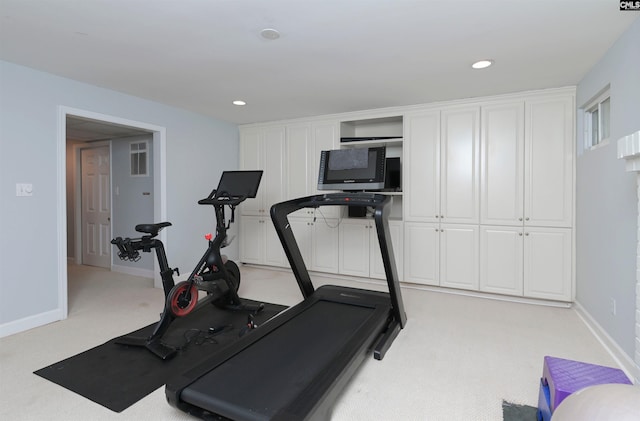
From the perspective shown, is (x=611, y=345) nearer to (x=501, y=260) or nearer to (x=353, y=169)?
(x=501, y=260)

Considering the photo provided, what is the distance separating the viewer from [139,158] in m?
4.80

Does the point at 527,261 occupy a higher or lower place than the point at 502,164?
lower

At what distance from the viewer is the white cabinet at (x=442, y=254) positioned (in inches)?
148

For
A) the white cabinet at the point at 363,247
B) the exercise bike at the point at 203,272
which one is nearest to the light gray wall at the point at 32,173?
the exercise bike at the point at 203,272

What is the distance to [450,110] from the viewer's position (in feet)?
12.4

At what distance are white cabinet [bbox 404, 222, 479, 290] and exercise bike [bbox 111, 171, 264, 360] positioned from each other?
1882 millimetres

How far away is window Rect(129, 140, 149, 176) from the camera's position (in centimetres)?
474

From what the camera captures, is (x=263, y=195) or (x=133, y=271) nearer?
(x=133, y=271)

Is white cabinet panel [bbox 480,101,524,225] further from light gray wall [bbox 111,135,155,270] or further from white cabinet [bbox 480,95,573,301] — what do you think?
light gray wall [bbox 111,135,155,270]

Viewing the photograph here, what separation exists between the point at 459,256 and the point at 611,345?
5.13ft

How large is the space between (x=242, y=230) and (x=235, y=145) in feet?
4.29

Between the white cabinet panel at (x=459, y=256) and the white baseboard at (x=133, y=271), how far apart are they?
3.91 m

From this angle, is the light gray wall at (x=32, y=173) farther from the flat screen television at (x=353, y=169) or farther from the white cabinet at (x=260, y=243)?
the flat screen television at (x=353, y=169)

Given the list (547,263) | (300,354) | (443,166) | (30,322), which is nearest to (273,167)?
(443,166)
